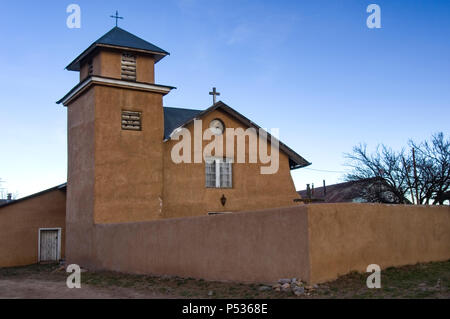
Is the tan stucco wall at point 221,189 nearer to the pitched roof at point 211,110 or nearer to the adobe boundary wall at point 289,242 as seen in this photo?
the pitched roof at point 211,110

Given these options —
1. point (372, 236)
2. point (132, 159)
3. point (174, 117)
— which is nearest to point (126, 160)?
point (132, 159)

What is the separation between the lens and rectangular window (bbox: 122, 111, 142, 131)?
19500 millimetres

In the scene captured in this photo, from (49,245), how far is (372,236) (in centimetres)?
1713

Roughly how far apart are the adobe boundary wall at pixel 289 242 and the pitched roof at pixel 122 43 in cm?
732

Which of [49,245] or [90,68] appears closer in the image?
[90,68]

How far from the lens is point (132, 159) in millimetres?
19312

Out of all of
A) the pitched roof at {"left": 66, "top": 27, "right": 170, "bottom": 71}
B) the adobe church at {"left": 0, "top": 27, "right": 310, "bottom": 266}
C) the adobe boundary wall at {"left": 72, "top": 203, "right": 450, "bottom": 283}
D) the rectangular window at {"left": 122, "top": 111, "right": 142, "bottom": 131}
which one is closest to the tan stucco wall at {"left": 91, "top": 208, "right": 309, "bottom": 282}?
the adobe boundary wall at {"left": 72, "top": 203, "right": 450, "bottom": 283}

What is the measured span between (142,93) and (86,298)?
385 inches

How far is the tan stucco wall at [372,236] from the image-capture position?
11.3 metres

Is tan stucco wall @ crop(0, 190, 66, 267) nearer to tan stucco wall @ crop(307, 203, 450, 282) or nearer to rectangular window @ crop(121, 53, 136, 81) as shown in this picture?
rectangular window @ crop(121, 53, 136, 81)

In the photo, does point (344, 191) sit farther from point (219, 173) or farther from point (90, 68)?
point (90, 68)

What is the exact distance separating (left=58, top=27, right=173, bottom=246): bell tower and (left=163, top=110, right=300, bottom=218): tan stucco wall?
594mm
